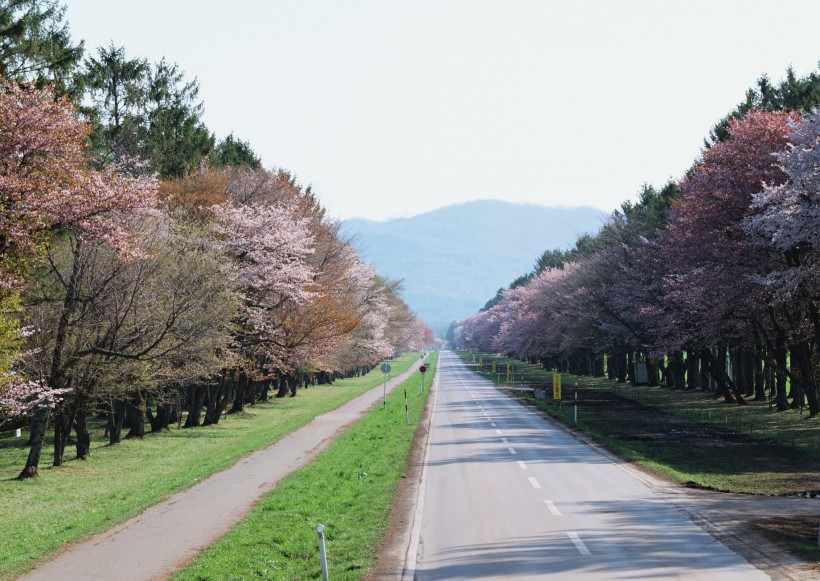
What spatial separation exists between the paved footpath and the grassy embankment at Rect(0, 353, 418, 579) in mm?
578

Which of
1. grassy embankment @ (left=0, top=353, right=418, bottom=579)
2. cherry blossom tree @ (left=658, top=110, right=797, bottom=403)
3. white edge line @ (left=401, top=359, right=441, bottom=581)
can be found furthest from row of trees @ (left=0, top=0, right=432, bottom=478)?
cherry blossom tree @ (left=658, top=110, right=797, bottom=403)

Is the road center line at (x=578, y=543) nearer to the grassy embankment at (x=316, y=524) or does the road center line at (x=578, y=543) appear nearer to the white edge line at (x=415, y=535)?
the white edge line at (x=415, y=535)

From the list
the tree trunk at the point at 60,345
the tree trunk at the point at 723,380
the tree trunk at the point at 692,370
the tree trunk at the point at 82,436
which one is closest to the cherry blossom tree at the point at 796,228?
the tree trunk at the point at 723,380

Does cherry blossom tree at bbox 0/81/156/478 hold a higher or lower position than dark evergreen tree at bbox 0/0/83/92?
lower

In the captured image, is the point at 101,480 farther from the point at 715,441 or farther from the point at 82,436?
the point at 715,441

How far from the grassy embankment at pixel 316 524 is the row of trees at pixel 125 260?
7.78 m

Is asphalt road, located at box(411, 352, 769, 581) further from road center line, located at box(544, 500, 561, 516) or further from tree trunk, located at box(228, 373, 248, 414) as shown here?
tree trunk, located at box(228, 373, 248, 414)

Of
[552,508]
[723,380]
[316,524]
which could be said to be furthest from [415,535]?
[723,380]

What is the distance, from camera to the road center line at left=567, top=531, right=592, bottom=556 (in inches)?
618

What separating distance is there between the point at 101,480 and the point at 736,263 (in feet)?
95.7

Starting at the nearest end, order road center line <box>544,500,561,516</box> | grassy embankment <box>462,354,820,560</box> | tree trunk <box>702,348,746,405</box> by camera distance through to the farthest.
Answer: road center line <box>544,500,561,516</box>
grassy embankment <box>462,354,820,560</box>
tree trunk <box>702,348,746,405</box>

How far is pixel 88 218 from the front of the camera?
77.6 feet

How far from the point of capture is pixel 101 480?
29.4m

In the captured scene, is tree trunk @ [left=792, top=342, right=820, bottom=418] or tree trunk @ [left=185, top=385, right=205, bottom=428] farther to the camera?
tree trunk @ [left=185, top=385, right=205, bottom=428]
